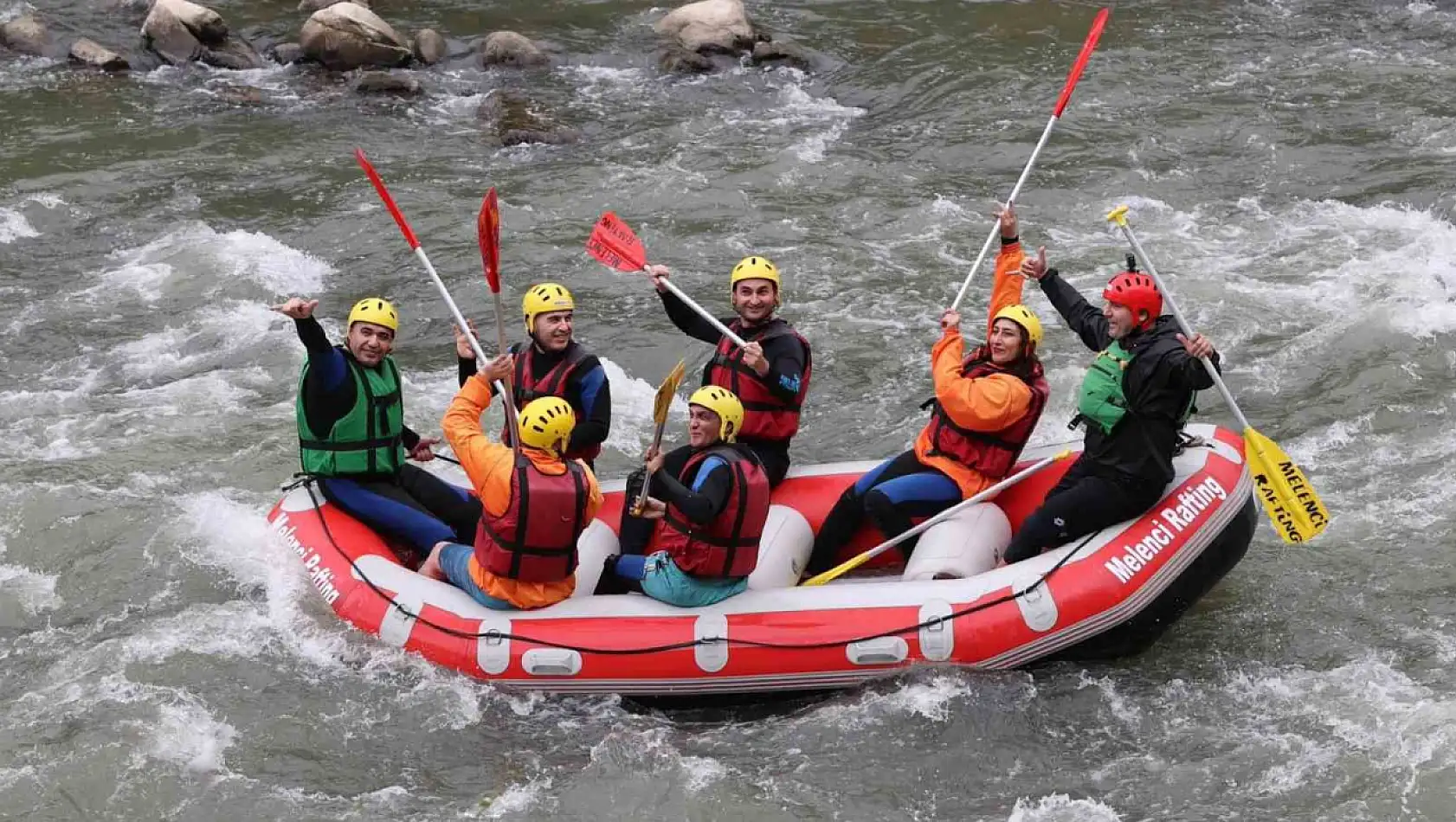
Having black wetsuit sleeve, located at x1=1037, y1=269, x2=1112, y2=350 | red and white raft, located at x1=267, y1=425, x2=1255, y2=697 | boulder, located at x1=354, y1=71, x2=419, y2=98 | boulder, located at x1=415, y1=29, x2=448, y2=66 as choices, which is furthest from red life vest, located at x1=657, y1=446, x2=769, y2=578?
boulder, located at x1=415, y1=29, x2=448, y2=66

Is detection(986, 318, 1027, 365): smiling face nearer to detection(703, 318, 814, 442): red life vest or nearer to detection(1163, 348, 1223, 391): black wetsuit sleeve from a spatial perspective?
detection(1163, 348, 1223, 391): black wetsuit sleeve

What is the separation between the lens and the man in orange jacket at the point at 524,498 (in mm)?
5969

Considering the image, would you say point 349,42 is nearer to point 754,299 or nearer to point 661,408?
point 754,299

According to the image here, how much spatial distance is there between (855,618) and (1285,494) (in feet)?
5.99

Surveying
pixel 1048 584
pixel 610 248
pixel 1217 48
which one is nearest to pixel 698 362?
pixel 610 248

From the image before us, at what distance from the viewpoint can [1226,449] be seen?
678 cm

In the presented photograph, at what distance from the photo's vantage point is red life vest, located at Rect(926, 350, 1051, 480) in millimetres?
6613

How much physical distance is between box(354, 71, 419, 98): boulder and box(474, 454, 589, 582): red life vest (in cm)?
867

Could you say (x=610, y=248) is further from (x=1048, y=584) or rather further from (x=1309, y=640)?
(x=1309, y=640)

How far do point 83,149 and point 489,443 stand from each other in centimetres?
837

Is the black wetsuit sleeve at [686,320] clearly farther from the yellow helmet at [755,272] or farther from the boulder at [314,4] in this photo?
the boulder at [314,4]

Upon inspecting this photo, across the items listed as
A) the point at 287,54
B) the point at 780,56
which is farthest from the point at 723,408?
the point at 287,54

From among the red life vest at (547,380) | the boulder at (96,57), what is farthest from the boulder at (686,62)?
the red life vest at (547,380)

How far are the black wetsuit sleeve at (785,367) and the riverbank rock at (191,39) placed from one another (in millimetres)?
9452
